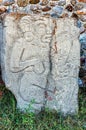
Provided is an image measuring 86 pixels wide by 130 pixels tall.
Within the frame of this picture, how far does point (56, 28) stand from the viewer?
4121 millimetres

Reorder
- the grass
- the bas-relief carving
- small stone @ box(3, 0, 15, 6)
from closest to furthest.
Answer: the grass, the bas-relief carving, small stone @ box(3, 0, 15, 6)

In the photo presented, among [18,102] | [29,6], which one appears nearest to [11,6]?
[29,6]

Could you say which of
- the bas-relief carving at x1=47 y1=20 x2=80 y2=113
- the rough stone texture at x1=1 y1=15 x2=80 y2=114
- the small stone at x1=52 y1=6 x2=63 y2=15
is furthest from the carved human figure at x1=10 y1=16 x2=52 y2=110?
the small stone at x1=52 y1=6 x2=63 y2=15

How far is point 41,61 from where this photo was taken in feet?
13.7

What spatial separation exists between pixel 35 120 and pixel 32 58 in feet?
2.25

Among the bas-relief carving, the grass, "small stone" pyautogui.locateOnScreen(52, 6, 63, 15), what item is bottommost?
the grass

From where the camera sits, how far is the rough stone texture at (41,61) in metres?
4.05

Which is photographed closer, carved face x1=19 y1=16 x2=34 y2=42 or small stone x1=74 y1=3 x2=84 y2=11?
carved face x1=19 y1=16 x2=34 y2=42

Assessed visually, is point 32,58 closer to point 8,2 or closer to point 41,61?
point 41,61

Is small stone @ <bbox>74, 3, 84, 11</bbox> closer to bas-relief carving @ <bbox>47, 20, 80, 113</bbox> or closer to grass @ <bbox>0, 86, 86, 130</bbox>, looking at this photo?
bas-relief carving @ <bbox>47, 20, 80, 113</bbox>

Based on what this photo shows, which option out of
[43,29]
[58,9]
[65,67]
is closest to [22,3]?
[58,9]

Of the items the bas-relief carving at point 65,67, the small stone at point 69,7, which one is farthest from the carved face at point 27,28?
the small stone at point 69,7

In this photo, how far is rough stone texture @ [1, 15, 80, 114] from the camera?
4055 mm

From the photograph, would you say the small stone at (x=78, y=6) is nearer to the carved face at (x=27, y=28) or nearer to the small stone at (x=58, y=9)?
the small stone at (x=58, y=9)
